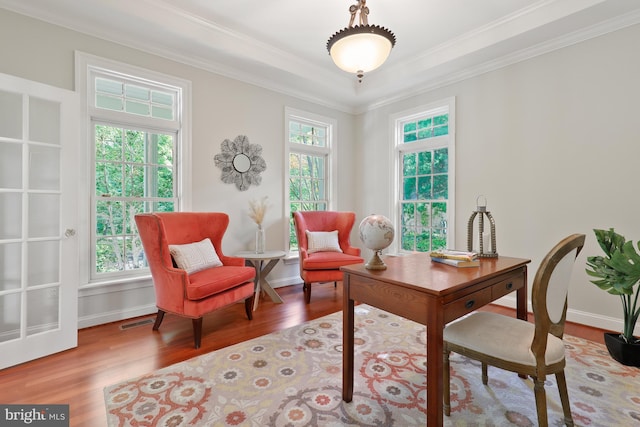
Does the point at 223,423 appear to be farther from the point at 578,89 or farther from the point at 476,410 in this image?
the point at 578,89

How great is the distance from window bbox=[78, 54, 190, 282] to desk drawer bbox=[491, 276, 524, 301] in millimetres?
3191

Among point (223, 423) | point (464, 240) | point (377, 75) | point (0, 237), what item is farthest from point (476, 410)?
point (377, 75)

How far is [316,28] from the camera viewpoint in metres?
3.34

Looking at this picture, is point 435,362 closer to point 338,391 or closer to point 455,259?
point 455,259

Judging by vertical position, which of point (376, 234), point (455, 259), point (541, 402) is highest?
point (376, 234)

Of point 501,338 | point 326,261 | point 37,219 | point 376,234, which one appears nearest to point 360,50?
point 376,234

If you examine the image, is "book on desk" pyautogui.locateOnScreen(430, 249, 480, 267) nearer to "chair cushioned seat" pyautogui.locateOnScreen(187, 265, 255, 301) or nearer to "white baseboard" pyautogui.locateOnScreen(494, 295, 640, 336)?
"chair cushioned seat" pyautogui.locateOnScreen(187, 265, 255, 301)

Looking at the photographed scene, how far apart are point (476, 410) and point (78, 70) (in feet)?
13.7

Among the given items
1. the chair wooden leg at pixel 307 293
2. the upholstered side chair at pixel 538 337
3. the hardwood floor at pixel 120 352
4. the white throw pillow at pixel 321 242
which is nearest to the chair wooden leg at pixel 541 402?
the upholstered side chair at pixel 538 337

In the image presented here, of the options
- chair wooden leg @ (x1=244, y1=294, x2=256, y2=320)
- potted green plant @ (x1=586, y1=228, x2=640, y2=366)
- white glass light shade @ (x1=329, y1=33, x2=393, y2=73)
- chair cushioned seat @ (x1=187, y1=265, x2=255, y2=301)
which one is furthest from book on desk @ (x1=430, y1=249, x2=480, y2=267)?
chair wooden leg @ (x1=244, y1=294, x2=256, y2=320)

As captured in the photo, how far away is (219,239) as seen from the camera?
11.6ft

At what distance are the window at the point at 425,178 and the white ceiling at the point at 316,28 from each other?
2.00ft

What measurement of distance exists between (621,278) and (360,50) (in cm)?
251

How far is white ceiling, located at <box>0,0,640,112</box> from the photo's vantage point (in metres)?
2.80
